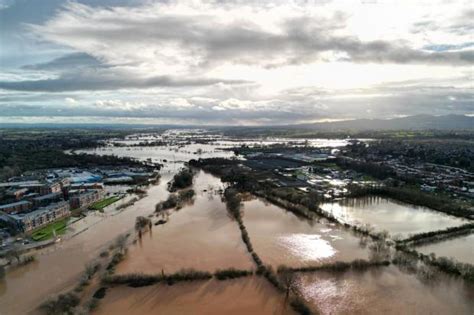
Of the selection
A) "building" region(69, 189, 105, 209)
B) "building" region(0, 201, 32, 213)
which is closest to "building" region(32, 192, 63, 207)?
Result: "building" region(0, 201, 32, 213)

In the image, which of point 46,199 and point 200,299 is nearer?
point 200,299

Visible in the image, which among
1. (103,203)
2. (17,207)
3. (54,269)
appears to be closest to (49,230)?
(54,269)

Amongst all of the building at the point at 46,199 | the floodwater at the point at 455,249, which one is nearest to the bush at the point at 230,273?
the floodwater at the point at 455,249

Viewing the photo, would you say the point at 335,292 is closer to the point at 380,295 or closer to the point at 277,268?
the point at 380,295

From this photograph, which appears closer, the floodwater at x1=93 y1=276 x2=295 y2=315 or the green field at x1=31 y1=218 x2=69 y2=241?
the floodwater at x1=93 y1=276 x2=295 y2=315

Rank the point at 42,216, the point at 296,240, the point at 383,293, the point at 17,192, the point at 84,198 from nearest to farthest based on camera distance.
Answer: the point at 383,293 < the point at 296,240 < the point at 42,216 < the point at 84,198 < the point at 17,192

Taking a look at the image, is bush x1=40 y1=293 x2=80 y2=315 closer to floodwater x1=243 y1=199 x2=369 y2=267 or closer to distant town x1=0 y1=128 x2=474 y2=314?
distant town x1=0 y1=128 x2=474 y2=314

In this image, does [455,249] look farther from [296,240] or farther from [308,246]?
[296,240]

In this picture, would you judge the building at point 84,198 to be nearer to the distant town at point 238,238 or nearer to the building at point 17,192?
the distant town at point 238,238
